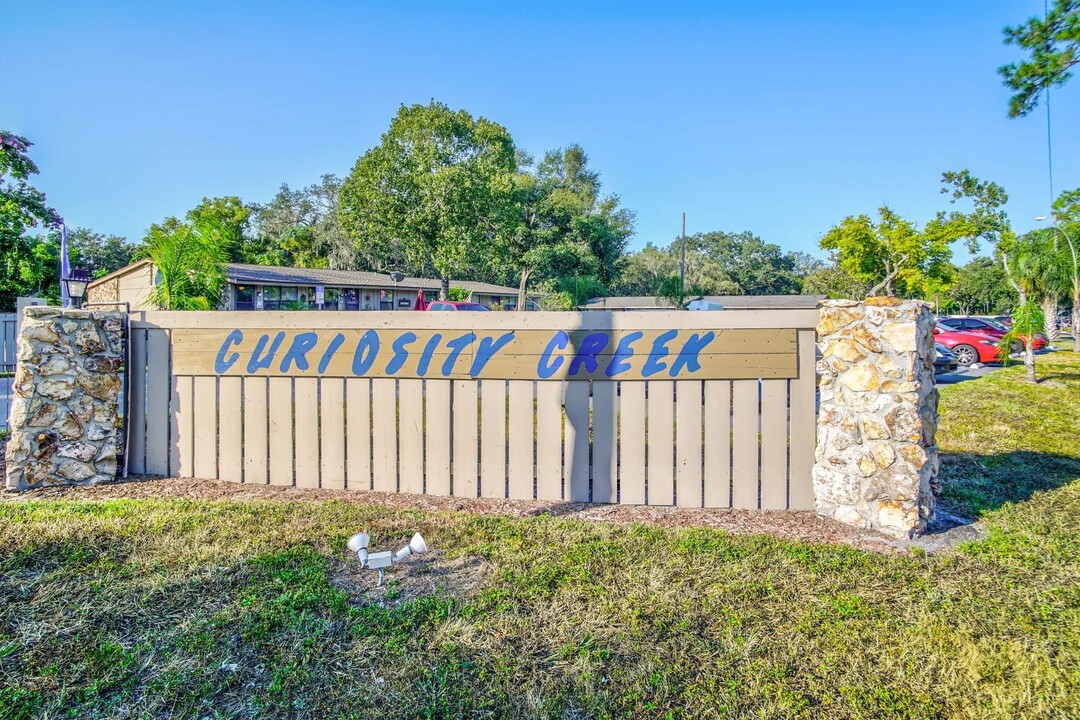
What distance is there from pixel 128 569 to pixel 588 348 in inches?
113

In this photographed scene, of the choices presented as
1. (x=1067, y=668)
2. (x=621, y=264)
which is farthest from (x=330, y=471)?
(x=621, y=264)

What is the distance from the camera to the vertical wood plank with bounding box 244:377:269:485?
14.8 feet

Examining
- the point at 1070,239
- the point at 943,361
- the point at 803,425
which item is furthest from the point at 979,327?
the point at 803,425

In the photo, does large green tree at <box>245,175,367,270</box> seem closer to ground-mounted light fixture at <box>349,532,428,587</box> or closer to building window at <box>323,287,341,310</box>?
building window at <box>323,287,341,310</box>

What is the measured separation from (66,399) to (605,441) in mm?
3986

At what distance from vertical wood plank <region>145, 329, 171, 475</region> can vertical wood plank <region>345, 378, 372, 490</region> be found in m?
1.48

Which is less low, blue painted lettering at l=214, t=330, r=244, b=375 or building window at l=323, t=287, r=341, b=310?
building window at l=323, t=287, r=341, b=310

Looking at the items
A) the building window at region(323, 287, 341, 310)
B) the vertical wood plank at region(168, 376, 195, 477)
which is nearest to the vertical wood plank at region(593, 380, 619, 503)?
the vertical wood plank at region(168, 376, 195, 477)

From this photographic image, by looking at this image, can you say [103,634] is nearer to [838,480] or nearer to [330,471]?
[330,471]

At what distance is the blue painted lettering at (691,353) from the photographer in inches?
158

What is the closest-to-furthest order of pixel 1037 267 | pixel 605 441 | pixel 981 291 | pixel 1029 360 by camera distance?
pixel 605 441
pixel 1029 360
pixel 1037 267
pixel 981 291

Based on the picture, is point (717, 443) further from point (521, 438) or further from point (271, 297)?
point (271, 297)

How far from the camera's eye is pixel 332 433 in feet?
14.5

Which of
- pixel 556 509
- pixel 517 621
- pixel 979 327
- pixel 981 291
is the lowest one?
pixel 517 621
